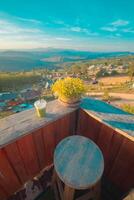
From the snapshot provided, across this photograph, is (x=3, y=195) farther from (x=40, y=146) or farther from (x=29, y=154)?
(x=40, y=146)

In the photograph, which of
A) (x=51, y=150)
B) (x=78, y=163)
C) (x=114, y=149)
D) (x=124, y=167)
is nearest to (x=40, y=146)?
(x=51, y=150)

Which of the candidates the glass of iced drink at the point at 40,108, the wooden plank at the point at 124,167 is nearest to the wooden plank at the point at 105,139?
the wooden plank at the point at 124,167

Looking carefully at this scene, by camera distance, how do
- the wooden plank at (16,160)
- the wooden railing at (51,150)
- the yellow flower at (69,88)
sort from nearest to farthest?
the wooden plank at (16,160), the wooden railing at (51,150), the yellow flower at (69,88)

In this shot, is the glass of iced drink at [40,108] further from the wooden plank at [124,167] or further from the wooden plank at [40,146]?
the wooden plank at [124,167]

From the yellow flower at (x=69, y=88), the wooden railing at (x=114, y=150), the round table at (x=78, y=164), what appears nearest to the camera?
the round table at (x=78, y=164)

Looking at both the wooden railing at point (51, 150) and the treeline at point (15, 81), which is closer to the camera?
the wooden railing at point (51, 150)

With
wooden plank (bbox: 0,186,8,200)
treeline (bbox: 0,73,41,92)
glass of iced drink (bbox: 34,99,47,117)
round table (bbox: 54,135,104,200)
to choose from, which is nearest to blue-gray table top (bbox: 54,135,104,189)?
round table (bbox: 54,135,104,200)

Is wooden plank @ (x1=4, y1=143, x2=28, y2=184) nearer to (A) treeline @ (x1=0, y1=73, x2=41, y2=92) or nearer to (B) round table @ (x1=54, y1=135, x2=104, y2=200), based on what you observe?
(B) round table @ (x1=54, y1=135, x2=104, y2=200)
